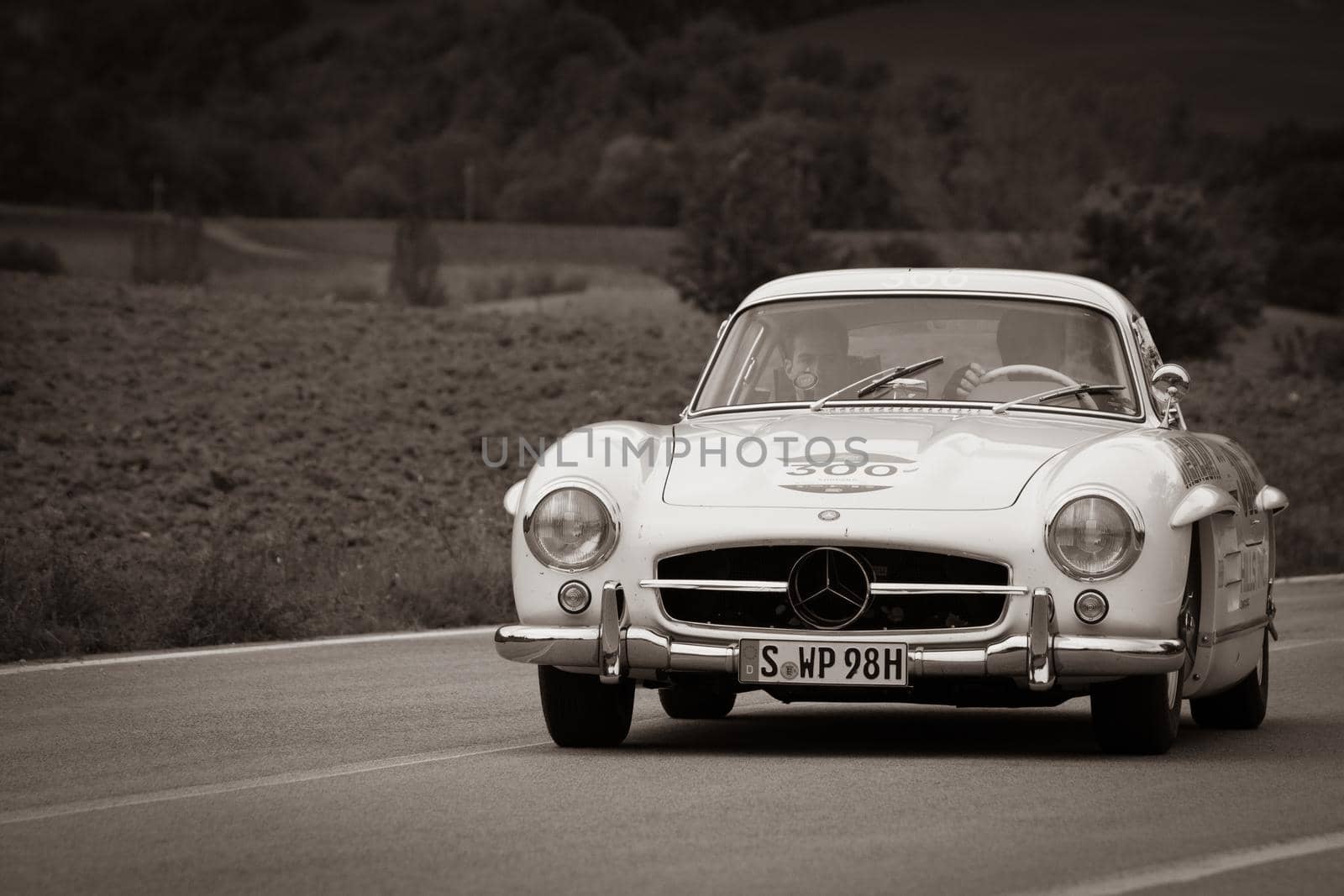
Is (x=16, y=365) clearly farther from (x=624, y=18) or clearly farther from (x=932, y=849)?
(x=624, y=18)

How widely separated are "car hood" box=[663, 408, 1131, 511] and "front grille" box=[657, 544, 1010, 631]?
0.17m

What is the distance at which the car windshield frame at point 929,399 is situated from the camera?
852cm

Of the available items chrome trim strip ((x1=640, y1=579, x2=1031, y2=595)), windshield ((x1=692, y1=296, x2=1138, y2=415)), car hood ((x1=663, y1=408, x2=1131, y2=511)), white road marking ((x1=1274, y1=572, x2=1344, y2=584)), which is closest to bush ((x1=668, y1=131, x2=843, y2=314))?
white road marking ((x1=1274, y1=572, x2=1344, y2=584))

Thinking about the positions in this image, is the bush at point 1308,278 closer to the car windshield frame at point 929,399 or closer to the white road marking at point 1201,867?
the car windshield frame at point 929,399

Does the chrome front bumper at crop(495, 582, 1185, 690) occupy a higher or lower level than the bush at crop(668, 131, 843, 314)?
lower

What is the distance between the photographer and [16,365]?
30.6 m

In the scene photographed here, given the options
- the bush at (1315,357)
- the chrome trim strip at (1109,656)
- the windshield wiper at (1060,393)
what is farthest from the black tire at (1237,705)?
the bush at (1315,357)

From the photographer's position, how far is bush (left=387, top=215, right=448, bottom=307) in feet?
173

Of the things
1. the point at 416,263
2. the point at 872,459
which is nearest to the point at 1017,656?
the point at 872,459

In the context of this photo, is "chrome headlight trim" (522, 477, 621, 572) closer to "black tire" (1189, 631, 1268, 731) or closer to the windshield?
the windshield

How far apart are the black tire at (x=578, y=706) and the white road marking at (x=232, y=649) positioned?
3.63 meters

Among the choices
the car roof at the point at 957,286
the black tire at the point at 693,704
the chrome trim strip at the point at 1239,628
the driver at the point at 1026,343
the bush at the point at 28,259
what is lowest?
the black tire at the point at 693,704

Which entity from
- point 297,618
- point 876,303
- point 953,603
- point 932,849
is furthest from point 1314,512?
point 932,849

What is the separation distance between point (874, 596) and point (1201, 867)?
1.93 meters
